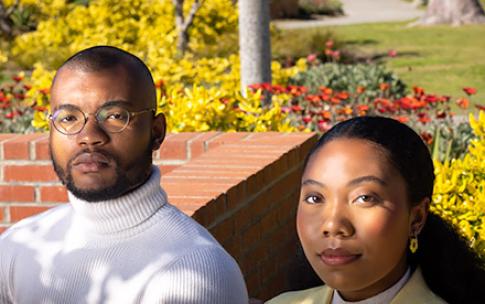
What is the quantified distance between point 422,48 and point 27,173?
18.1 m

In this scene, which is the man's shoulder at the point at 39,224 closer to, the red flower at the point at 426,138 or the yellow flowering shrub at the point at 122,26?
the red flower at the point at 426,138

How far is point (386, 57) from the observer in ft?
65.9

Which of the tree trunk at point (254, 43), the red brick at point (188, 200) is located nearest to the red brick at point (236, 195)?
the red brick at point (188, 200)

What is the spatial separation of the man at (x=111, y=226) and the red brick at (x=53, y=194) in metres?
2.23

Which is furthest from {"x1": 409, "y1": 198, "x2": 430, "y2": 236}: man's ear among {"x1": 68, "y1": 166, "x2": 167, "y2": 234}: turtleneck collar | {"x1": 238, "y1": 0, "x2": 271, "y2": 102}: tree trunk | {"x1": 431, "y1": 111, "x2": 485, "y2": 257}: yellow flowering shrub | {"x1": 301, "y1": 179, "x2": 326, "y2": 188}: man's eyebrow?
{"x1": 238, "y1": 0, "x2": 271, "y2": 102}: tree trunk

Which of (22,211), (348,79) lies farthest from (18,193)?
(348,79)

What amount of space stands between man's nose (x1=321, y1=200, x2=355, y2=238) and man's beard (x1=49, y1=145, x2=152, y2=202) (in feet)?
1.59

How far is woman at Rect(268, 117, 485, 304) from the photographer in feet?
7.03

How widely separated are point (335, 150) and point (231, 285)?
1.30 feet

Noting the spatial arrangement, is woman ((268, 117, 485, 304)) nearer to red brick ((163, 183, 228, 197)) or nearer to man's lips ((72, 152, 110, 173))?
man's lips ((72, 152, 110, 173))

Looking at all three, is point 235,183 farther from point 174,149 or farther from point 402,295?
point 402,295

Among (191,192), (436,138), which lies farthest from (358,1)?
(191,192)

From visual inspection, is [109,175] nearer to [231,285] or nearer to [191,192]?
[231,285]

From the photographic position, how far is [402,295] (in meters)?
2.30
